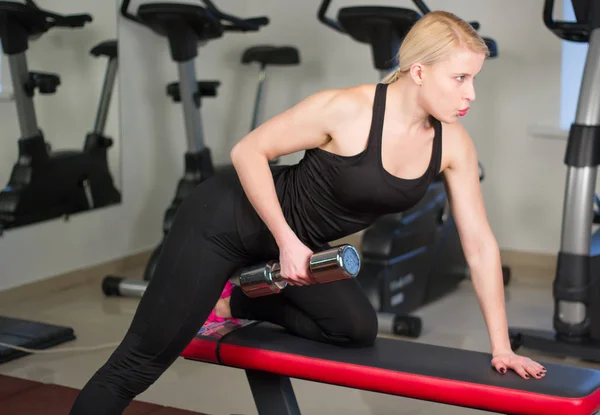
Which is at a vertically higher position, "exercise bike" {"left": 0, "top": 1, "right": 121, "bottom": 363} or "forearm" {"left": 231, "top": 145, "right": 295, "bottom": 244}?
"forearm" {"left": 231, "top": 145, "right": 295, "bottom": 244}

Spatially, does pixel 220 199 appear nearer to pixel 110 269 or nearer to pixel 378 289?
pixel 378 289

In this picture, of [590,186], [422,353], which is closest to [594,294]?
[590,186]

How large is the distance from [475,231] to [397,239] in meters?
1.40

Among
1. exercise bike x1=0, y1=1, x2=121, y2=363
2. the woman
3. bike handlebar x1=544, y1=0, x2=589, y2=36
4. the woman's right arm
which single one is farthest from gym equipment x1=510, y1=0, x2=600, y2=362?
exercise bike x1=0, y1=1, x2=121, y2=363

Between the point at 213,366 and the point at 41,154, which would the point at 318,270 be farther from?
the point at 41,154

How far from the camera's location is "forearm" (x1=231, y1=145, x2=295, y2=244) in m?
1.82

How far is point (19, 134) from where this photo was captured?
3.19m

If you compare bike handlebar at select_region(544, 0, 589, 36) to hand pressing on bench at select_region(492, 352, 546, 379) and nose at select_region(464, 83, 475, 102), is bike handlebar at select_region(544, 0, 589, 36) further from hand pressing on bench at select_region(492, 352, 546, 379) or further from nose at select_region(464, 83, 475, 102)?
hand pressing on bench at select_region(492, 352, 546, 379)

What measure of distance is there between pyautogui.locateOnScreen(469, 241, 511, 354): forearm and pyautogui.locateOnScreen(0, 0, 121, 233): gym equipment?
1.90 m

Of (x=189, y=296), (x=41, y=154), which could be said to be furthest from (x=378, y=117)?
(x=41, y=154)

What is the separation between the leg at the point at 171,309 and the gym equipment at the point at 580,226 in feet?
4.29

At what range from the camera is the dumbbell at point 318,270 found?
65.8 inches

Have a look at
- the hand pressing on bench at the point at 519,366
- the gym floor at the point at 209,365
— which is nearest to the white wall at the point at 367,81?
the gym floor at the point at 209,365

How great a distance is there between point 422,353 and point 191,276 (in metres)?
0.52
